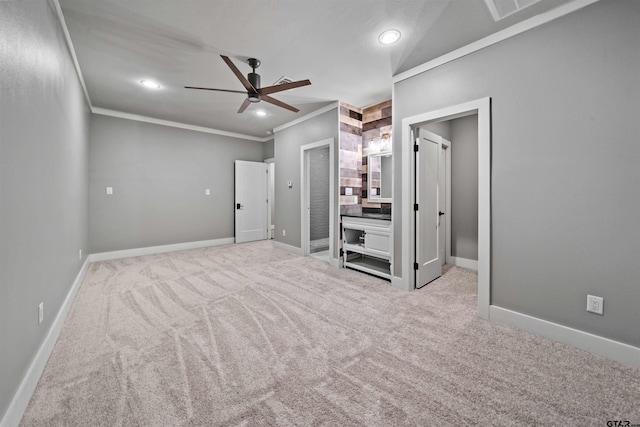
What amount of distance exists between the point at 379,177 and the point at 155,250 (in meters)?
4.67

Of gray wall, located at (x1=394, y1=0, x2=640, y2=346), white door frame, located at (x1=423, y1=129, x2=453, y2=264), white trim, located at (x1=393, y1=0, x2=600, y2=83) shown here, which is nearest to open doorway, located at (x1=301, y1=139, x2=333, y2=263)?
white door frame, located at (x1=423, y1=129, x2=453, y2=264)

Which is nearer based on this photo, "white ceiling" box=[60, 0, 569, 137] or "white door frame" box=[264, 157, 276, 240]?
"white ceiling" box=[60, 0, 569, 137]

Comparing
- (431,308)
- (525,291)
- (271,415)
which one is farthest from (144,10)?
(525,291)

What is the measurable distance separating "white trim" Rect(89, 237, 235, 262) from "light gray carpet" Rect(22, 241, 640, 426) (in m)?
2.06

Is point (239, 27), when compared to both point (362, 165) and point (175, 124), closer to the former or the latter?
point (362, 165)

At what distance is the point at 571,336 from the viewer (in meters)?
2.01

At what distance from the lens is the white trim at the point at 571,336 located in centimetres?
179

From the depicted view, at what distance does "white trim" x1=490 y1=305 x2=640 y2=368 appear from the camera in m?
1.79

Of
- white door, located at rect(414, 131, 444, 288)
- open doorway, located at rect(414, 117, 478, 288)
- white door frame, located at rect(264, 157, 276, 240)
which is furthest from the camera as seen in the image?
white door frame, located at rect(264, 157, 276, 240)

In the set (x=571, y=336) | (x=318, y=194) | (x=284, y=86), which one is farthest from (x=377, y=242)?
(x=318, y=194)

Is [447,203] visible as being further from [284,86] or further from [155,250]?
[155,250]

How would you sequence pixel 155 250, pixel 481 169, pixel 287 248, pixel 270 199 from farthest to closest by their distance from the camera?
pixel 270 199, pixel 287 248, pixel 155 250, pixel 481 169

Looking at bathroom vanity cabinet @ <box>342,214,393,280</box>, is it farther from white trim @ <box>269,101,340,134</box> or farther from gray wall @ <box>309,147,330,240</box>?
white trim @ <box>269,101,340,134</box>

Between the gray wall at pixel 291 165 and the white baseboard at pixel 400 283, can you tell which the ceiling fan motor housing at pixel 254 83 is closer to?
the gray wall at pixel 291 165
